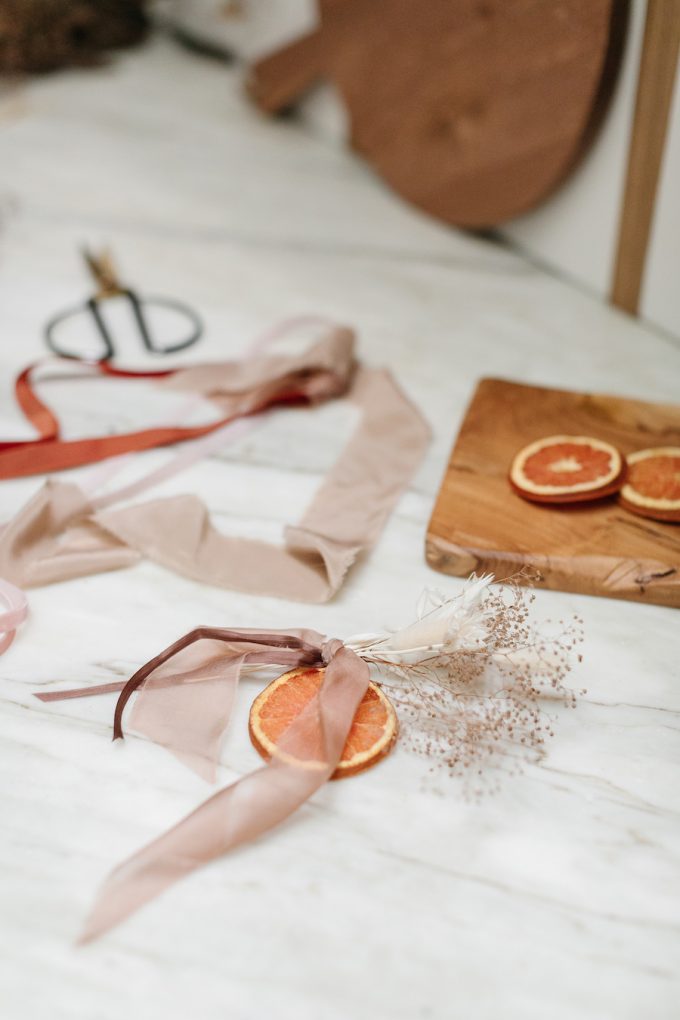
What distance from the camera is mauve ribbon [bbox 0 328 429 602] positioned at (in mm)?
746

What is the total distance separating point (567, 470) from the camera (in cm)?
78

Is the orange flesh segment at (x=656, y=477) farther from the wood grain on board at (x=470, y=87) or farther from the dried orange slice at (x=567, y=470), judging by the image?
the wood grain on board at (x=470, y=87)

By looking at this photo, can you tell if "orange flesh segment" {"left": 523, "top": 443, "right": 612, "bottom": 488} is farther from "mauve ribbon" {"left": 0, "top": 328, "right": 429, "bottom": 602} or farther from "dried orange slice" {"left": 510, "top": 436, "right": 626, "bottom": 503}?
"mauve ribbon" {"left": 0, "top": 328, "right": 429, "bottom": 602}

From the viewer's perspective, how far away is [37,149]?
147 cm

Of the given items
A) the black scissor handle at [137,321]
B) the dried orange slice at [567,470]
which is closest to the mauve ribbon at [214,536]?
the dried orange slice at [567,470]

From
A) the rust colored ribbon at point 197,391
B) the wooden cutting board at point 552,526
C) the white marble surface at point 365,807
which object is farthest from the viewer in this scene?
the rust colored ribbon at point 197,391

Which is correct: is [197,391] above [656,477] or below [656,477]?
below

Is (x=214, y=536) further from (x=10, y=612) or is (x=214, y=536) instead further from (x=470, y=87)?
(x=470, y=87)

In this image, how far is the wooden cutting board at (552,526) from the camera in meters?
0.72

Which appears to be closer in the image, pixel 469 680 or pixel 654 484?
pixel 469 680

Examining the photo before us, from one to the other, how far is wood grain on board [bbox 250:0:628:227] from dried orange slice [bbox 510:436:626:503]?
1.29 ft

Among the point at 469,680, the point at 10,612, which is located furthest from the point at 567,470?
the point at 10,612

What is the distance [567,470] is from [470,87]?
58cm

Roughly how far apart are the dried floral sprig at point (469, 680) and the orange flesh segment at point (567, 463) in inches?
5.5
